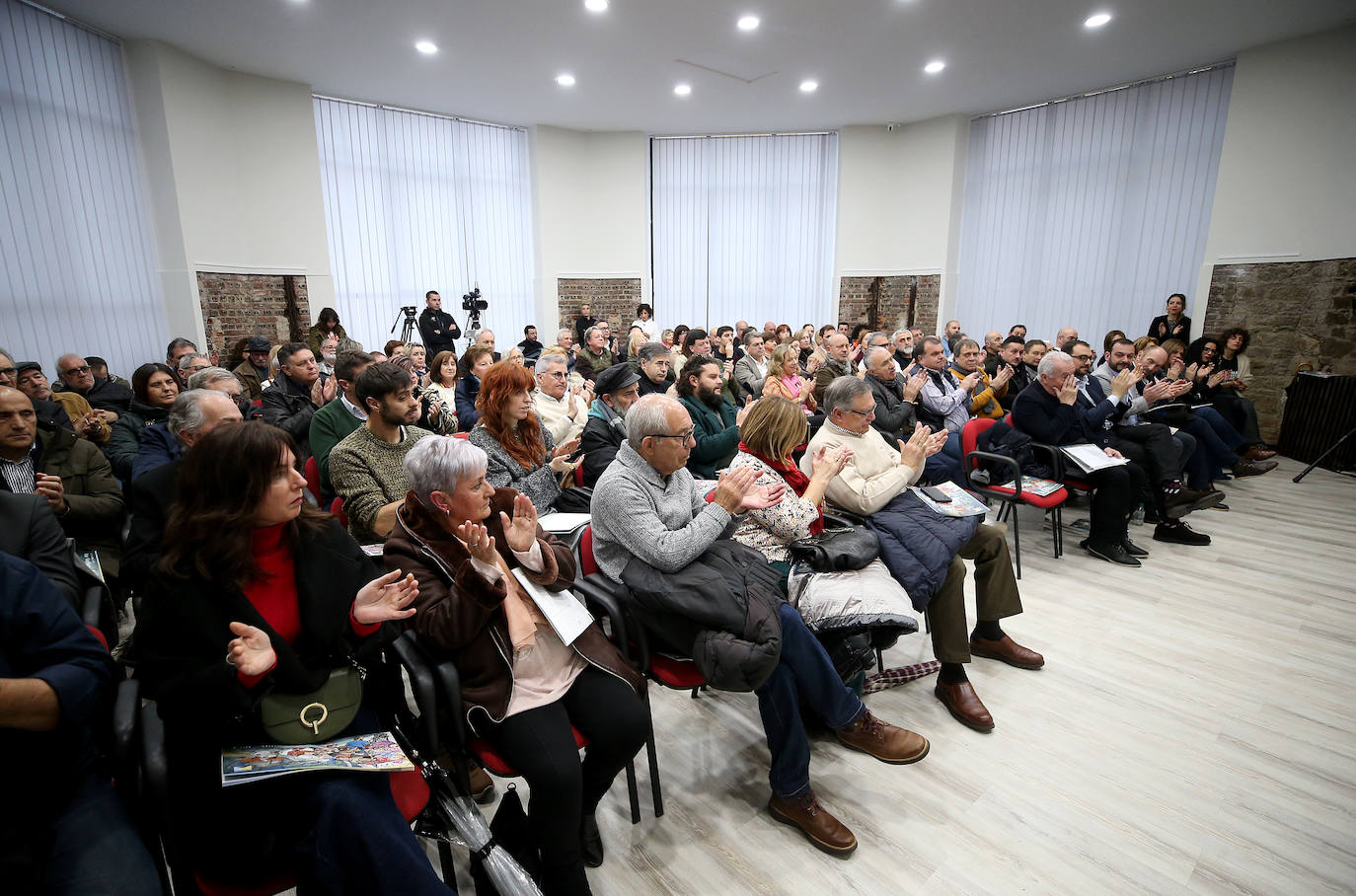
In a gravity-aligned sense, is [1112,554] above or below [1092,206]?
below

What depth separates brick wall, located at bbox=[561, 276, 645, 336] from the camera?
11062 mm

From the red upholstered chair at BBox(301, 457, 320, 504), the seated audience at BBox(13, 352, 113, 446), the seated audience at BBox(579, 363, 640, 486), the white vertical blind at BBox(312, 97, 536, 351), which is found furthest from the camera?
the white vertical blind at BBox(312, 97, 536, 351)

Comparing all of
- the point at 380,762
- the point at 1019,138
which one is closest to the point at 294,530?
the point at 380,762

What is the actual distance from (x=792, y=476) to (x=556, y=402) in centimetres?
175

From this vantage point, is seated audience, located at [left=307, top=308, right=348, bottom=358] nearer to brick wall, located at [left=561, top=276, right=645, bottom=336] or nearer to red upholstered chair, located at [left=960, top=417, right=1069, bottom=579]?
brick wall, located at [left=561, top=276, right=645, bottom=336]

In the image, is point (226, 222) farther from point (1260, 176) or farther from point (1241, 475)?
point (1260, 176)

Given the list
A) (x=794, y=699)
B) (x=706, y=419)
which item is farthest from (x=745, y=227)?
(x=794, y=699)

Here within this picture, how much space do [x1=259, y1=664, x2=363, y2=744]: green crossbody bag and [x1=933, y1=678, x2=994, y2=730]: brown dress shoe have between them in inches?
85.2

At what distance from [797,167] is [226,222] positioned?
28.9ft

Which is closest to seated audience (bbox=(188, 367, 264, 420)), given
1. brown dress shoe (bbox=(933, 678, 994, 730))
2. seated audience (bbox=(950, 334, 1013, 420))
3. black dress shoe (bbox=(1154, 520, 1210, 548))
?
brown dress shoe (bbox=(933, 678, 994, 730))

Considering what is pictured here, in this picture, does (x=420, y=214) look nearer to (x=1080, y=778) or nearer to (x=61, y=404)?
(x=61, y=404)

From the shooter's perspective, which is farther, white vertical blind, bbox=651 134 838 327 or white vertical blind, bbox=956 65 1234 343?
white vertical blind, bbox=651 134 838 327

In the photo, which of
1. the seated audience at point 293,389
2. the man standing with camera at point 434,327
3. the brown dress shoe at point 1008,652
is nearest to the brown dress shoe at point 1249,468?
the brown dress shoe at point 1008,652

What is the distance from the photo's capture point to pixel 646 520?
191 cm
